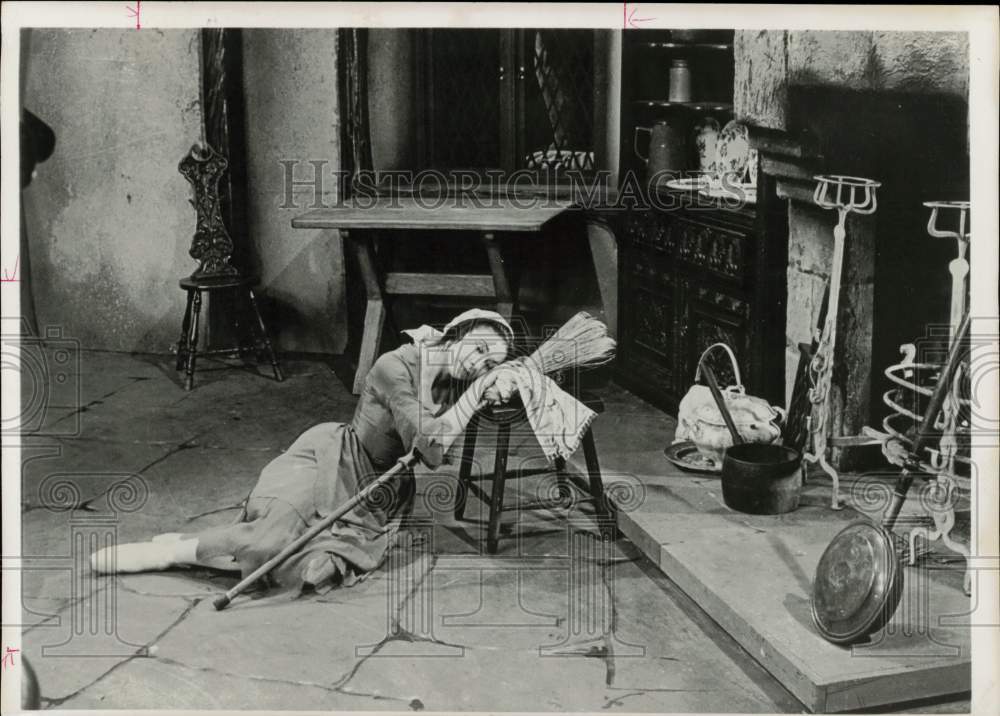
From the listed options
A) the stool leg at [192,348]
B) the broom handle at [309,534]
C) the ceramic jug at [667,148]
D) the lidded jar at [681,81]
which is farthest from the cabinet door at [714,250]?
Answer: the stool leg at [192,348]

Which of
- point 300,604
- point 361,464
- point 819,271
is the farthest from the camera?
point 819,271

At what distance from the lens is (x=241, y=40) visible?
5.31 metres

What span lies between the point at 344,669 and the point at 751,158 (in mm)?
2941

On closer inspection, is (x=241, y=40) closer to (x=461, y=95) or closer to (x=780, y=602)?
(x=461, y=95)

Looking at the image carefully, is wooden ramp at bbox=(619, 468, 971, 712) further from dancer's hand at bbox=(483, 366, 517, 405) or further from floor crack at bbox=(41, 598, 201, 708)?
floor crack at bbox=(41, 598, 201, 708)

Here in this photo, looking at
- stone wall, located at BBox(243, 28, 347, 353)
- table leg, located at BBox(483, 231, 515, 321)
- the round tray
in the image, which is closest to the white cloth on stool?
table leg, located at BBox(483, 231, 515, 321)

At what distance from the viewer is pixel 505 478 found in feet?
13.4

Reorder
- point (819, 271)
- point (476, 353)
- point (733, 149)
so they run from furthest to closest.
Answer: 1. point (733, 149)
2. point (819, 271)
3. point (476, 353)

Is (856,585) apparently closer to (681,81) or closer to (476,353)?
(476,353)

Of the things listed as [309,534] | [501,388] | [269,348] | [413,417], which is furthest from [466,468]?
[269,348]

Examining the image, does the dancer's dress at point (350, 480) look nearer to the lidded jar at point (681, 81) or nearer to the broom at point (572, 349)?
the broom at point (572, 349)

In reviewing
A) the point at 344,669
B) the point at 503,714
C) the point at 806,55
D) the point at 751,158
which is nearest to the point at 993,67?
the point at 806,55

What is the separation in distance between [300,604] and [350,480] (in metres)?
0.51

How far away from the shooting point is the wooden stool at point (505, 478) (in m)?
4.00
